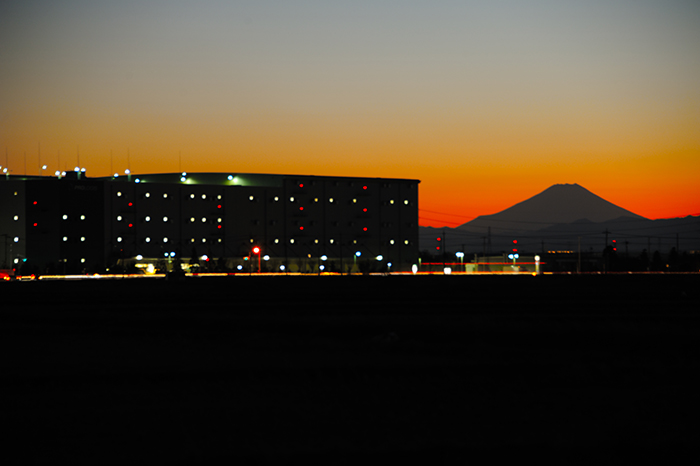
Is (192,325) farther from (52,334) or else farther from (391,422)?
(391,422)

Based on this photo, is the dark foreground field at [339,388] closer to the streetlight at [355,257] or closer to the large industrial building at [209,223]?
the large industrial building at [209,223]

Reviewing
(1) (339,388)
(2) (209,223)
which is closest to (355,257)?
(2) (209,223)

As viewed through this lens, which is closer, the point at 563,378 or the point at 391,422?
the point at 391,422

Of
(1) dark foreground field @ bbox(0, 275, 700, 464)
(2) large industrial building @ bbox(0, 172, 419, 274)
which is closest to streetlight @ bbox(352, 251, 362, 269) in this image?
(2) large industrial building @ bbox(0, 172, 419, 274)

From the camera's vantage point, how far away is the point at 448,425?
864 cm

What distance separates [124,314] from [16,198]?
298ft

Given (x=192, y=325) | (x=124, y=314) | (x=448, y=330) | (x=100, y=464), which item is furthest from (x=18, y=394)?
(x=124, y=314)

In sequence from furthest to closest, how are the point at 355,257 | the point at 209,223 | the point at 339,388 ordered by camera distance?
1. the point at 355,257
2. the point at 209,223
3. the point at 339,388

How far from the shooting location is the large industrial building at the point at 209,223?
10419 cm

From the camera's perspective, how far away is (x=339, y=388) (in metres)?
11.2

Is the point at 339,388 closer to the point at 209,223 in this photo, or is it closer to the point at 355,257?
the point at 355,257

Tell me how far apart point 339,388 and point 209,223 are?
10502cm

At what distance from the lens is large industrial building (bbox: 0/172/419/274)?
4102 inches

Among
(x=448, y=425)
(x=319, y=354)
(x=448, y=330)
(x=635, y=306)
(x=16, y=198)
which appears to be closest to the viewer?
(x=448, y=425)
